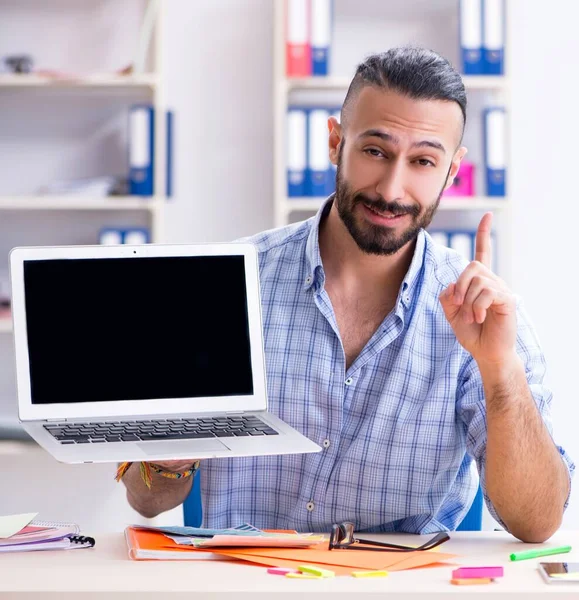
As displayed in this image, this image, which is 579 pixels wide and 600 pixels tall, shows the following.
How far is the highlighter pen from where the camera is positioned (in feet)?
3.88

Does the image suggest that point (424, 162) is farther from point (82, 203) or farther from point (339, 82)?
point (82, 203)

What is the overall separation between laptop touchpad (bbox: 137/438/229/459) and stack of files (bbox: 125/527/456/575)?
11cm

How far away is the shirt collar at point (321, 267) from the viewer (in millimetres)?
1562

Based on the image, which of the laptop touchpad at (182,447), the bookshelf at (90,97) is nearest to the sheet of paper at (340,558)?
the laptop touchpad at (182,447)

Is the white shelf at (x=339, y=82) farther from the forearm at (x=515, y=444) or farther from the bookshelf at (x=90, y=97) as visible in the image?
the forearm at (x=515, y=444)

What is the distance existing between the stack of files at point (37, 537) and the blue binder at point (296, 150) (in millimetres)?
1741

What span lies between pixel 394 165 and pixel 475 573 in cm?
72

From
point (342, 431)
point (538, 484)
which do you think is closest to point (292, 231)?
point (342, 431)

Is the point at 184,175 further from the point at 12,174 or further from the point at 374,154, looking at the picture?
the point at 374,154

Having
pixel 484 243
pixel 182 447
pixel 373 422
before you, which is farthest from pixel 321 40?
pixel 182 447

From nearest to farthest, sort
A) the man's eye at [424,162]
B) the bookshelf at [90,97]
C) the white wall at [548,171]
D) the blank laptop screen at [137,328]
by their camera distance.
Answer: the blank laptop screen at [137,328], the man's eye at [424,162], the bookshelf at [90,97], the white wall at [548,171]

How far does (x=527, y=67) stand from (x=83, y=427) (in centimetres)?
228

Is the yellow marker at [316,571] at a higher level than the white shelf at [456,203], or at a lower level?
lower

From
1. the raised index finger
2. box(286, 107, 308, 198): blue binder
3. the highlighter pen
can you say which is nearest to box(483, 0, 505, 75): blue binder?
box(286, 107, 308, 198): blue binder
